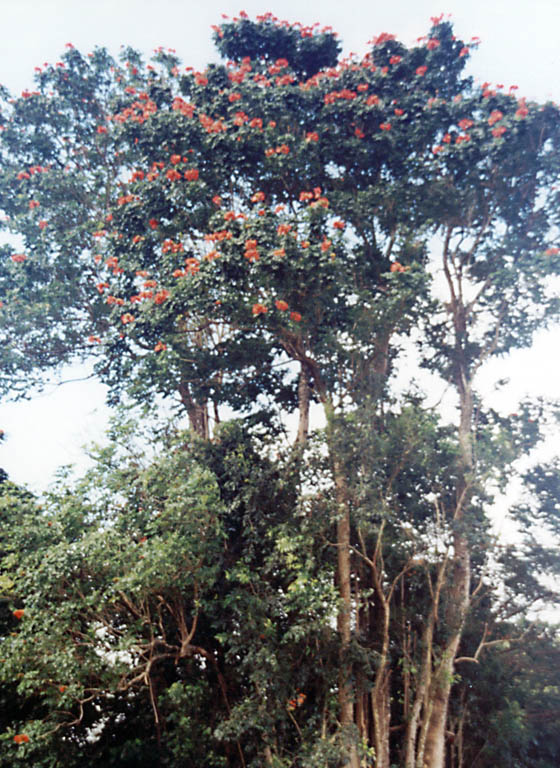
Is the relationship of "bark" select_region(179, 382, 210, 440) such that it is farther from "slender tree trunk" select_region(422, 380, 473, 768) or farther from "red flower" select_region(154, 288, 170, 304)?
"slender tree trunk" select_region(422, 380, 473, 768)

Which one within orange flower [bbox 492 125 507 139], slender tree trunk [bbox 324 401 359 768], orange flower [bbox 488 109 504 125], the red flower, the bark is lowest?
slender tree trunk [bbox 324 401 359 768]

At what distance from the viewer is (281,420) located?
7.46 meters

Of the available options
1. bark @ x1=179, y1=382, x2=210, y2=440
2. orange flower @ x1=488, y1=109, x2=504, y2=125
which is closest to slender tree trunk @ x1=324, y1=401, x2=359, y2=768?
bark @ x1=179, y1=382, x2=210, y2=440

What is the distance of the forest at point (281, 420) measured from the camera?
507 cm

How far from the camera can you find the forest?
5.07 m

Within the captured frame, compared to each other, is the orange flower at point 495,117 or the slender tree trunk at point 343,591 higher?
the orange flower at point 495,117

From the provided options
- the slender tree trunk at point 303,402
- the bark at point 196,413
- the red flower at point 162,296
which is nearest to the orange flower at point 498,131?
the slender tree trunk at point 303,402

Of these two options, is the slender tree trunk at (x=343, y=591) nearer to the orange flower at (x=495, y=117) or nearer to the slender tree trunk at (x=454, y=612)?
the slender tree trunk at (x=454, y=612)

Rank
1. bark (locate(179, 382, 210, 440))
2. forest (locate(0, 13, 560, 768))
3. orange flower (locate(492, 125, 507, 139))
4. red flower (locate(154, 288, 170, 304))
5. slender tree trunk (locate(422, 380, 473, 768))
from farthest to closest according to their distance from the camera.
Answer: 1. bark (locate(179, 382, 210, 440))
2. orange flower (locate(492, 125, 507, 139))
3. red flower (locate(154, 288, 170, 304))
4. slender tree trunk (locate(422, 380, 473, 768))
5. forest (locate(0, 13, 560, 768))

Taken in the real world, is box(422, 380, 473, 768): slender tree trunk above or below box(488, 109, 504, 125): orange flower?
below

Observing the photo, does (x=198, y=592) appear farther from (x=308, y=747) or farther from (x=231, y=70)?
(x=231, y=70)

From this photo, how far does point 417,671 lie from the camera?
621 centimetres

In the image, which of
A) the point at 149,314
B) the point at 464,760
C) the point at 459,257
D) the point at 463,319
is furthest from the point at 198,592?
the point at 459,257

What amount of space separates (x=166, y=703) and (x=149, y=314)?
437cm
